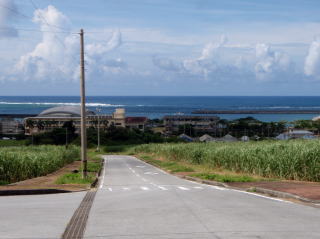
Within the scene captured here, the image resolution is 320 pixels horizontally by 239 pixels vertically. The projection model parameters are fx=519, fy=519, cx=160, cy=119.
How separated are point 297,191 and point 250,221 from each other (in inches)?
269

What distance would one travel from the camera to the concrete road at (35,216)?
9996mm

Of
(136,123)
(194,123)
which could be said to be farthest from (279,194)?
(194,123)

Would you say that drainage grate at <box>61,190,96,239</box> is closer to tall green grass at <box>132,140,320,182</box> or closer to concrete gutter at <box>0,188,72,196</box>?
concrete gutter at <box>0,188,72,196</box>

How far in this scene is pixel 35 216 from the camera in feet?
40.2

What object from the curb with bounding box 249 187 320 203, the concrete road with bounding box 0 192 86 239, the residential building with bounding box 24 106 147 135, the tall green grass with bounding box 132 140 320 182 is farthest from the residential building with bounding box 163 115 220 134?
the concrete road with bounding box 0 192 86 239

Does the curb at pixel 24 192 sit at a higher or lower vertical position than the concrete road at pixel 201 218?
lower

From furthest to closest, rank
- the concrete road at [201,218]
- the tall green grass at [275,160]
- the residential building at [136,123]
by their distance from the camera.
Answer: the residential building at [136,123] < the tall green grass at [275,160] < the concrete road at [201,218]

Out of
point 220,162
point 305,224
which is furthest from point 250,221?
point 220,162

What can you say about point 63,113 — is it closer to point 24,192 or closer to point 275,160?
point 275,160

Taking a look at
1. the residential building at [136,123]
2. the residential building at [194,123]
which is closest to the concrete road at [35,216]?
the residential building at [194,123]

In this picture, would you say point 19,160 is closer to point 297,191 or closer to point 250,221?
point 297,191

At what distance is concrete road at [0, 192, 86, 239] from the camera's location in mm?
9996

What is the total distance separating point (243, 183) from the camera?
2262 centimetres

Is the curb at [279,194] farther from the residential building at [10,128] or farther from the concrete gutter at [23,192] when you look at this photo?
the residential building at [10,128]
